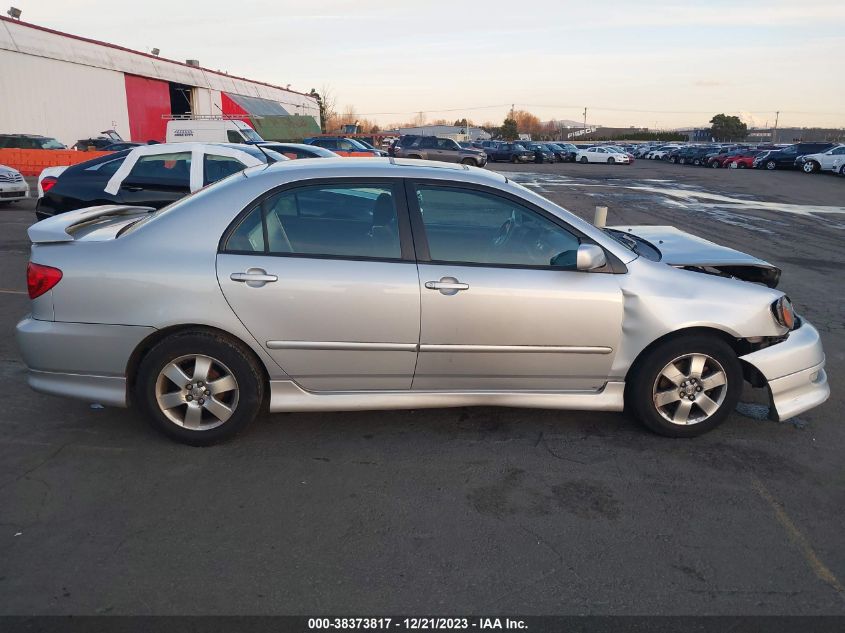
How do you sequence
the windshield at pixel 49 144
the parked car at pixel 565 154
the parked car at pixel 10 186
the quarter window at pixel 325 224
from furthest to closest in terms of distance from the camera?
the parked car at pixel 565 154 < the windshield at pixel 49 144 < the parked car at pixel 10 186 < the quarter window at pixel 325 224

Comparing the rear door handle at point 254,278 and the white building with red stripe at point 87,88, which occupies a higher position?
the white building with red stripe at point 87,88

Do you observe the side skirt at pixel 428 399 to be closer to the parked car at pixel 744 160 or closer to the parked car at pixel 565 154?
the parked car at pixel 744 160

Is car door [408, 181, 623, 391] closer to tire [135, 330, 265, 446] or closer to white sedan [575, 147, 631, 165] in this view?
tire [135, 330, 265, 446]

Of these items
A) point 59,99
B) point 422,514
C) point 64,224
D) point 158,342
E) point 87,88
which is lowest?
point 422,514

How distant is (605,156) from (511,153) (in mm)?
7007

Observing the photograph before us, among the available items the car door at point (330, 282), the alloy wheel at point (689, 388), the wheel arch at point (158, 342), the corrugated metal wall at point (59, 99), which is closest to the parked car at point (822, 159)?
the alloy wheel at point (689, 388)

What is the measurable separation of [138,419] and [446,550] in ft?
7.82

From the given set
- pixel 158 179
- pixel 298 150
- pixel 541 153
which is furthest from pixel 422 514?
pixel 541 153

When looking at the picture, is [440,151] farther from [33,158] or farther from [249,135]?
[33,158]

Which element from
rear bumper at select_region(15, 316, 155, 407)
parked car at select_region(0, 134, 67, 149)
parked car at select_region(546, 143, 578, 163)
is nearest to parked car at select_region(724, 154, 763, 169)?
parked car at select_region(546, 143, 578, 163)

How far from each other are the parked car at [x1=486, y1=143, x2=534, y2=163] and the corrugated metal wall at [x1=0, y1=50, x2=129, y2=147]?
23.4 meters

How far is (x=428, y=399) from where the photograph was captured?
3.96 m

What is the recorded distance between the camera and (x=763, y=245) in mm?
11711

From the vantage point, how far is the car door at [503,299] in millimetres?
3771
